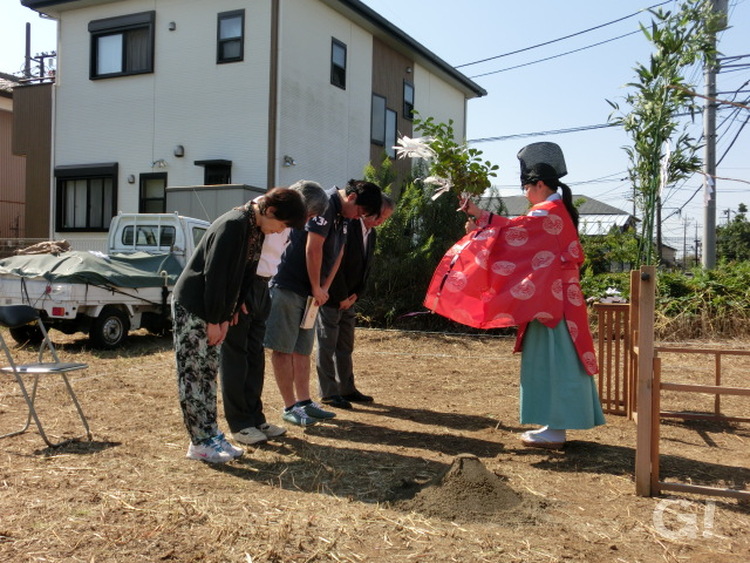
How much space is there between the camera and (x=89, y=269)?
27.3ft

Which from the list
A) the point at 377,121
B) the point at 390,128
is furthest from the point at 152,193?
the point at 390,128

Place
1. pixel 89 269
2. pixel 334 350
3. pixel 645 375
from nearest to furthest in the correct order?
pixel 645 375 < pixel 334 350 < pixel 89 269

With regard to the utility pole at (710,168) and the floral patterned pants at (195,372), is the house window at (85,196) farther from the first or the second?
the floral patterned pants at (195,372)

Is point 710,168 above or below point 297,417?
above

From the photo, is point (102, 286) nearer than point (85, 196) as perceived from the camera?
Yes

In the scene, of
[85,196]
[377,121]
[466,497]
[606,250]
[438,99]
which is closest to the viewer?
[466,497]

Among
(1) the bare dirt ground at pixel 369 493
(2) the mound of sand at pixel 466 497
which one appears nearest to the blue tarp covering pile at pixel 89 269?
(1) the bare dirt ground at pixel 369 493

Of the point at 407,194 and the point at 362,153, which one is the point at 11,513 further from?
the point at 362,153

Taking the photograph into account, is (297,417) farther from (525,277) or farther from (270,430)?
(525,277)

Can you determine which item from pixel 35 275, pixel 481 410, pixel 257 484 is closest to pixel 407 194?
pixel 35 275

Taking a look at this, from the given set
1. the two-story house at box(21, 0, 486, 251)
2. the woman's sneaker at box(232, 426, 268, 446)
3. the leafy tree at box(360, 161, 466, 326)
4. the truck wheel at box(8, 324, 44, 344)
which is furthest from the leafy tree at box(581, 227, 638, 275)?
the woman's sneaker at box(232, 426, 268, 446)

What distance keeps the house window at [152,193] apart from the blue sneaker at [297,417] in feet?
41.4

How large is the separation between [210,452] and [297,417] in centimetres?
101

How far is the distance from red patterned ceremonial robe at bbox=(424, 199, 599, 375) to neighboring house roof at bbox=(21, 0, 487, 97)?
13.7m
